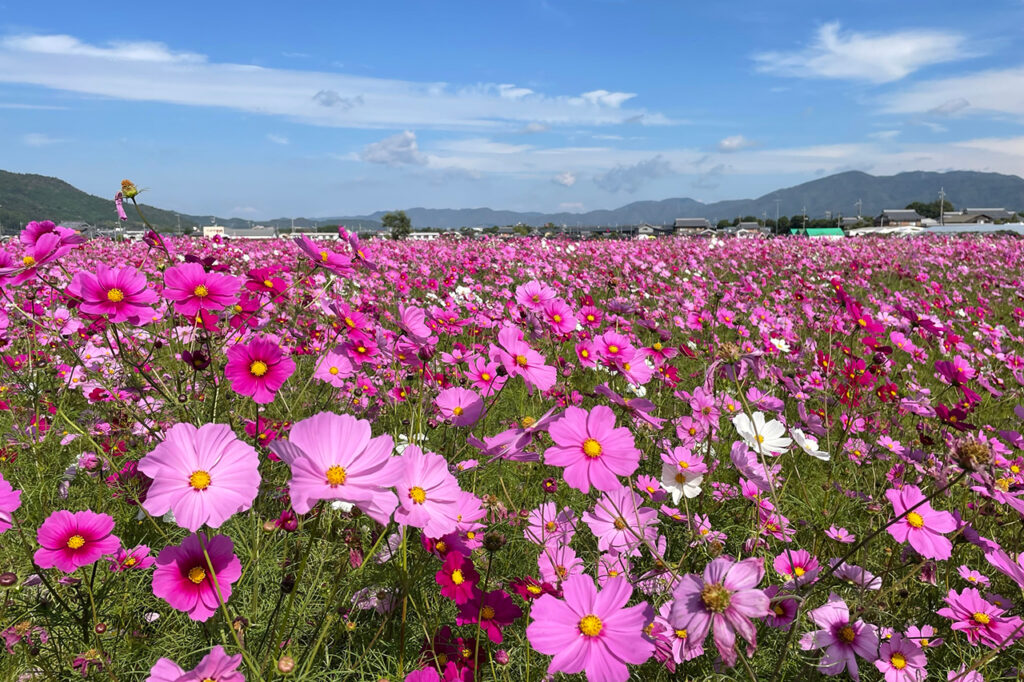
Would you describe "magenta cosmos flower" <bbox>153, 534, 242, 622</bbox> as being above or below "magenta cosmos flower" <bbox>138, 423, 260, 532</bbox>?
below

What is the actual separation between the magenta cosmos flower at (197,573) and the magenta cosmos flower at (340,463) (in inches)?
10.2

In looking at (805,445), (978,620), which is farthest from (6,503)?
(978,620)

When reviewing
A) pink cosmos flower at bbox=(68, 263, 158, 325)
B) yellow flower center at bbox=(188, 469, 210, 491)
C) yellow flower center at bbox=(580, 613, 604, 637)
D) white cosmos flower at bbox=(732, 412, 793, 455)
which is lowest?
yellow flower center at bbox=(580, 613, 604, 637)

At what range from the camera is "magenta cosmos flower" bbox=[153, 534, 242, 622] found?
0.83m

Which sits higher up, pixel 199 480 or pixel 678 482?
pixel 199 480

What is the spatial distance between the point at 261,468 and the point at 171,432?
1.07 meters

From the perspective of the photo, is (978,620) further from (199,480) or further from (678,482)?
(199,480)

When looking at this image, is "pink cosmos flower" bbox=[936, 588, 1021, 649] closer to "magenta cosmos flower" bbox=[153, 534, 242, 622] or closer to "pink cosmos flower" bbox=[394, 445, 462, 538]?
"pink cosmos flower" bbox=[394, 445, 462, 538]

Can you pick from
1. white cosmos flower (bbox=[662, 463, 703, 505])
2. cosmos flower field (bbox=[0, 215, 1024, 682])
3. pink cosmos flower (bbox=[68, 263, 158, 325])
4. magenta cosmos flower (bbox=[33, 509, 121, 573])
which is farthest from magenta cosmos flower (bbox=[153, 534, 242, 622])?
white cosmos flower (bbox=[662, 463, 703, 505])

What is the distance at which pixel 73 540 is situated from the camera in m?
1.01

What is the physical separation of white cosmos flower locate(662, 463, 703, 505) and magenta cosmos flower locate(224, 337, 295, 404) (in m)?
0.91

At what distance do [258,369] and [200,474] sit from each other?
332mm

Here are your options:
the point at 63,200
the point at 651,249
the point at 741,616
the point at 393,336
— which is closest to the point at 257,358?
the point at 393,336

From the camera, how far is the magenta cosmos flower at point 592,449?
2.76 ft
